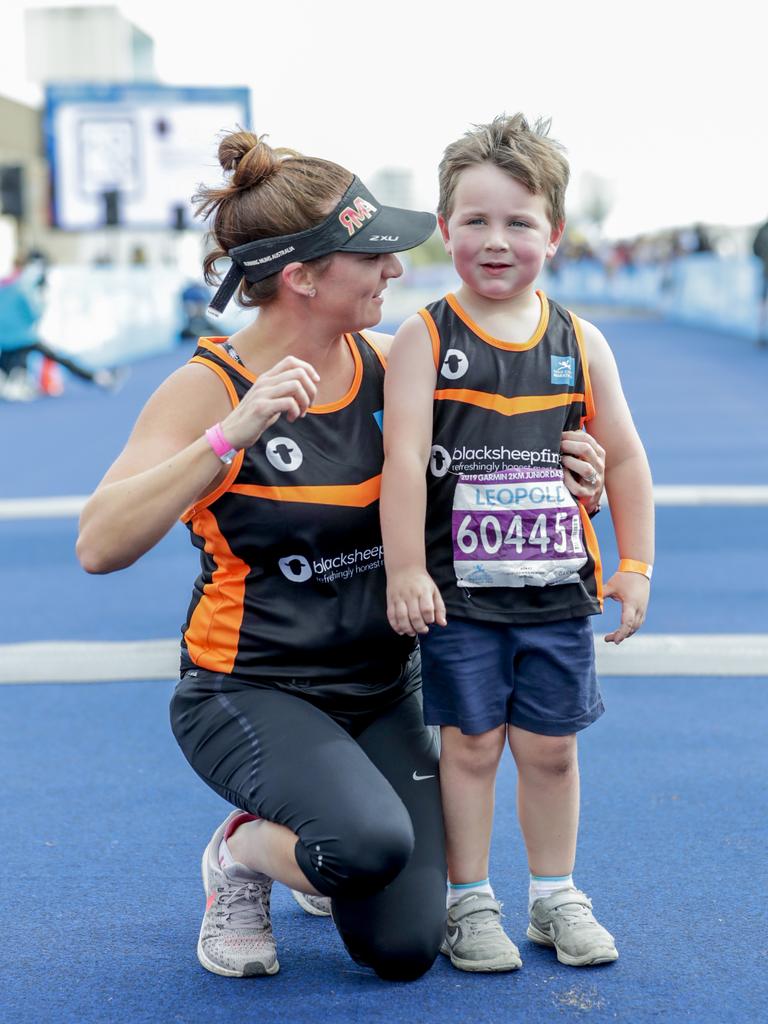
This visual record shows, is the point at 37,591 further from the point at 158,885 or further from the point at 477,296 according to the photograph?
the point at 477,296

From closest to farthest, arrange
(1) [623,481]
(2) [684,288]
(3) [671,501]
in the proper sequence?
(1) [623,481] < (3) [671,501] < (2) [684,288]

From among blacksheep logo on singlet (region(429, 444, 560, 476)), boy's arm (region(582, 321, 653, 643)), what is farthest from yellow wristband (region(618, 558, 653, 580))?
→ blacksheep logo on singlet (region(429, 444, 560, 476))

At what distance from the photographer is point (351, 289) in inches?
106

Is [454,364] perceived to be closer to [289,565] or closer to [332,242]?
[332,242]

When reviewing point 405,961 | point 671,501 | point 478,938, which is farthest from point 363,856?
point 671,501

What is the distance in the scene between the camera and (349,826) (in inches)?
95.3

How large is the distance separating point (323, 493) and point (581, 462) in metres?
0.51

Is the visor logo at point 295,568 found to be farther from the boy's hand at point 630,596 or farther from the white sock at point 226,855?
the boy's hand at point 630,596

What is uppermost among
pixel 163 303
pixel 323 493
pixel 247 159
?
pixel 247 159

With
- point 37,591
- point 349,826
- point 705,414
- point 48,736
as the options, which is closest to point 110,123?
point 705,414

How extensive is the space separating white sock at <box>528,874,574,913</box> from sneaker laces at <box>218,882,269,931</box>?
542 mm

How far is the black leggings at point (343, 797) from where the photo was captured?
8.01 feet

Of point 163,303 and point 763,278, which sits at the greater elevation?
point 763,278

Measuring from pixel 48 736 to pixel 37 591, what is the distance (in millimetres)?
2061
